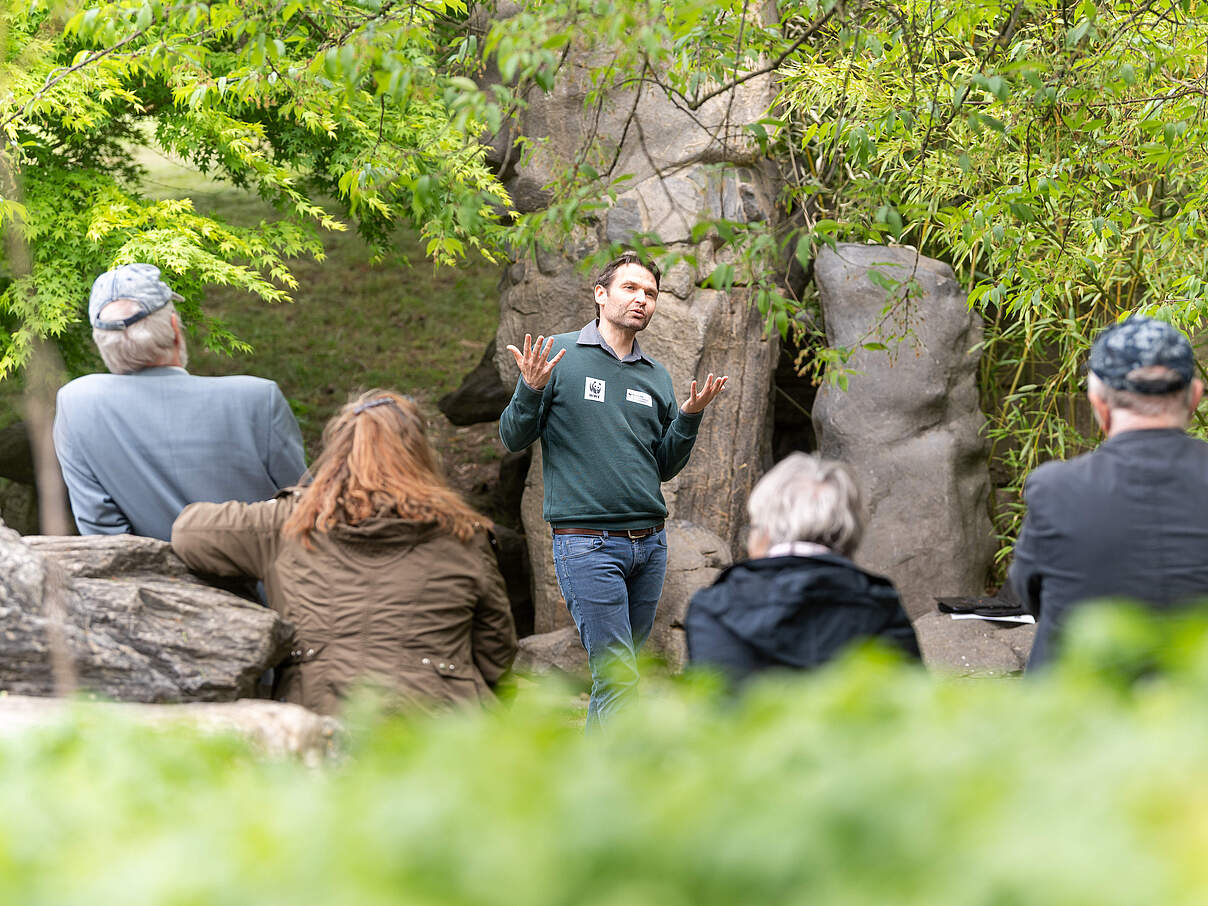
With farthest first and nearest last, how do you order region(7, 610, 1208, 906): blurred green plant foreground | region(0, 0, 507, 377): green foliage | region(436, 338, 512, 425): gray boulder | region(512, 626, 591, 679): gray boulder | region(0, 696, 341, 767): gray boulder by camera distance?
region(436, 338, 512, 425): gray boulder → region(512, 626, 591, 679): gray boulder → region(0, 0, 507, 377): green foliage → region(0, 696, 341, 767): gray boulder → region(7, 610, 1208, 906): blurred green plant foreground

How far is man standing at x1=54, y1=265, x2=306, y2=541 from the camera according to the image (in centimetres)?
275

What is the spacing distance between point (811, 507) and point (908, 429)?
14.8 ft

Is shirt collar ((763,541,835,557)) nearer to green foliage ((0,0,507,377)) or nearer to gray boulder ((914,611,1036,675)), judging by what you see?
green foliage ((0,0,507,377))

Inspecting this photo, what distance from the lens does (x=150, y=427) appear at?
277cm

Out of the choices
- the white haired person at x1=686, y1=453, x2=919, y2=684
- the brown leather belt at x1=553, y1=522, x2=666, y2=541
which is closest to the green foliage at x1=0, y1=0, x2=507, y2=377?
the brown leather belt at x1=553, y1=522, x2=666, y2=541

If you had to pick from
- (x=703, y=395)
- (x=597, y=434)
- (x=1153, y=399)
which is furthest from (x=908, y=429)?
(x=1153, y=399)

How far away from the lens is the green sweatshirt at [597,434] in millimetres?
3523

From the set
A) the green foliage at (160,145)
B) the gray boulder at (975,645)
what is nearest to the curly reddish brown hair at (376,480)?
the green foliage at (160,145)

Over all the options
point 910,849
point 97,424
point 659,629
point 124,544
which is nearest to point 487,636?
point 124,544

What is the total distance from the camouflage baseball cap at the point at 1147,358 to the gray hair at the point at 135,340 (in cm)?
203

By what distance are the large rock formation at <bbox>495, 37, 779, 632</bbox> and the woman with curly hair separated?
382 centimetres

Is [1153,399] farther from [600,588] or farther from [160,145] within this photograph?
[160,145]

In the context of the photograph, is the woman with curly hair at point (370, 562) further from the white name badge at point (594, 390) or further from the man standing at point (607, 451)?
the white name badge at point (594, 390)

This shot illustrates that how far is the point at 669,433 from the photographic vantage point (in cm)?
369
